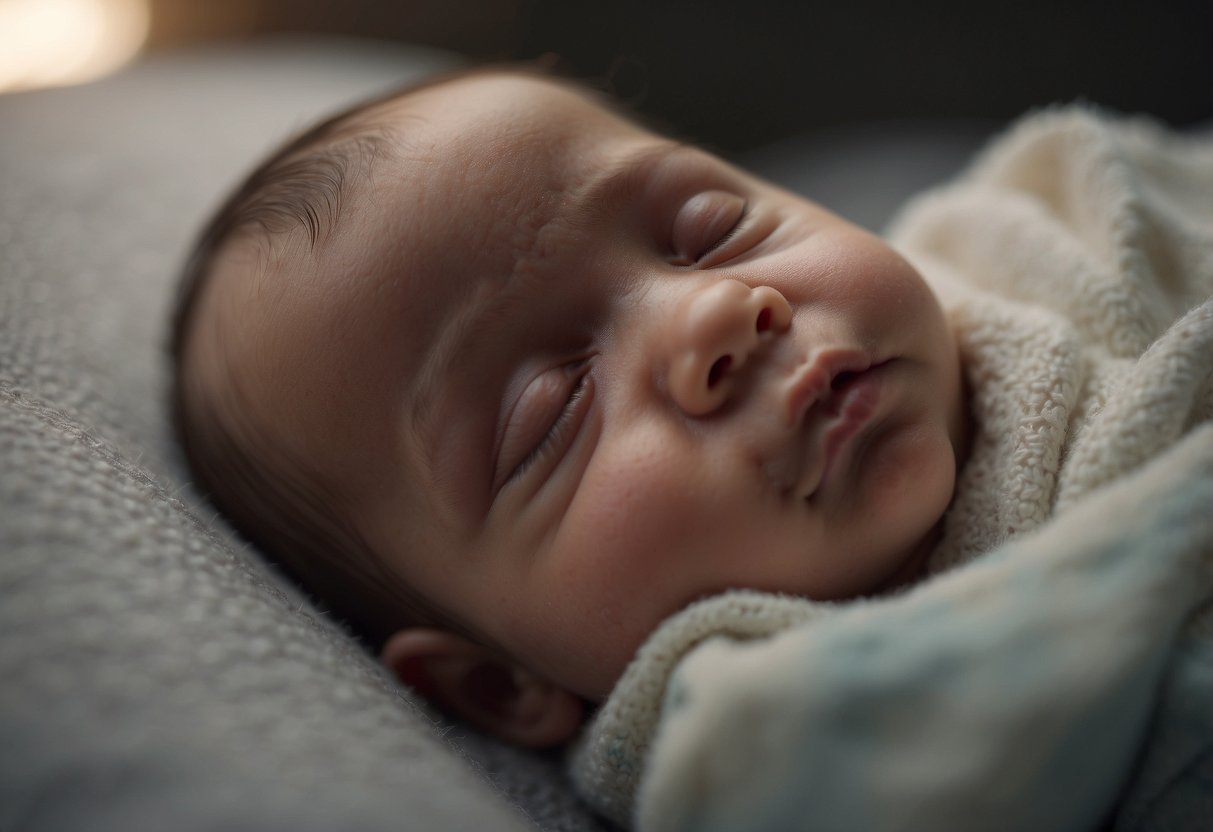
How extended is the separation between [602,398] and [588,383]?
2cm

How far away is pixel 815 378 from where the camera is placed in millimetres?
705

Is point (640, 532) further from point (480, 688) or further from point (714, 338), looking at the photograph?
point (480, 688)

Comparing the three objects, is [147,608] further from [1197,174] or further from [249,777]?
[1197,174]

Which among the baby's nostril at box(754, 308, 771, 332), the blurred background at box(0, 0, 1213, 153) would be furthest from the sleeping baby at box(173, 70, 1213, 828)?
the blurred background at box(0, 0, 1213, 153)

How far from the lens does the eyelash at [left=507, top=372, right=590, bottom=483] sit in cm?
77

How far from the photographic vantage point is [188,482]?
2.98 ft

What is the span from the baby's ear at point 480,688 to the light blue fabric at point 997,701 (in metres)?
0.28

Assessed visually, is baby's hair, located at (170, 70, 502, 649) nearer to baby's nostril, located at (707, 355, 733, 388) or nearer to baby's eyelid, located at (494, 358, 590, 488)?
baby's eyelid, located at (494, 358, 590, 488)

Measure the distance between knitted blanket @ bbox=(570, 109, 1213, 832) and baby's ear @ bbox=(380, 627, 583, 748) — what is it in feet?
0.31

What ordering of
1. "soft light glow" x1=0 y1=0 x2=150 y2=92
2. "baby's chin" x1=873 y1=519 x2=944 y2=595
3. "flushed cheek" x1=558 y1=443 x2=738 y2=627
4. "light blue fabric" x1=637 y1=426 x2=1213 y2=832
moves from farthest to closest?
"soft light glow" x1=0 y1=0 x2=150 y2=92 < "baby's chin" x1=873 y1=519 x2=944 y2=595 < "flushed cheek" x1=558 y1=443 x2=738 y2=627 < "light blue fabric" x1=637 y1=426 x2=1213 y2=832

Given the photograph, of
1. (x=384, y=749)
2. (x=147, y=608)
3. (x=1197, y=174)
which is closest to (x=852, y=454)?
(x=384, y=749)

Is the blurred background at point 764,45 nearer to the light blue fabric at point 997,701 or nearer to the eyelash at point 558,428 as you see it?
the eyelash at point 558,428

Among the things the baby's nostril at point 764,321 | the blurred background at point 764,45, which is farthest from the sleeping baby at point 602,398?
the blurred background at point 764,45

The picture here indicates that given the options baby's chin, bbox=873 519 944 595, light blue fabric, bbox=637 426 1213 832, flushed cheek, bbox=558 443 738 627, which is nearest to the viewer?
light blue fabric, bbox=637 426 1213 832
